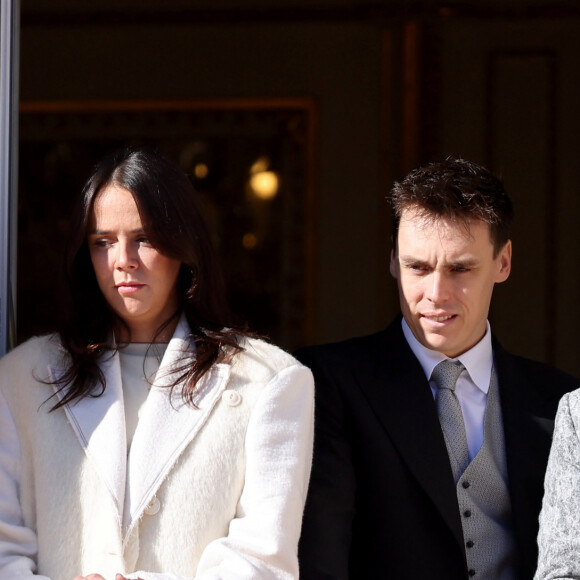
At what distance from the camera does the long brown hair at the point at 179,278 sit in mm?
2273

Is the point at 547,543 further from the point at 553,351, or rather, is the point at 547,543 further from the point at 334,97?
the point at 334,97

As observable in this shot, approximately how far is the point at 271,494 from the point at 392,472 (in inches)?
14.1

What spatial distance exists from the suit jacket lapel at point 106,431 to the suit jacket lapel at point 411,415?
54 cm

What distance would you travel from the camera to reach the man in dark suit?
237cm

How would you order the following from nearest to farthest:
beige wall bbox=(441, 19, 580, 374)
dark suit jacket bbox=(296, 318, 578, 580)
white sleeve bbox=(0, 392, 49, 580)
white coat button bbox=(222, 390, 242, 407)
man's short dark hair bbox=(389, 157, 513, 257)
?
white sleeve bbox=(0, 392, 49, 580) < white coat button bbox=(222, 390, 242, 407) < dark suit jacket bbox=(296, 318, 578, 580) < man's short dark hair bbox=(389, 157, 513, 257) < beige wall bbox=(441, 19, 580, 374)

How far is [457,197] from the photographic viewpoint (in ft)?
8.08

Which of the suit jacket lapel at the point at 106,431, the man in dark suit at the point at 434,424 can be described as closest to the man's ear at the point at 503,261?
the man in dark suit at the point at 434,424

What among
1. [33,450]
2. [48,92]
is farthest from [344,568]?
[48,92]

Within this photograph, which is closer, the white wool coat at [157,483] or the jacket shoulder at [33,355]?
the white wool coat at [157,483]

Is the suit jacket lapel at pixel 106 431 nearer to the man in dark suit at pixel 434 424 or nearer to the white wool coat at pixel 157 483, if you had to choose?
the white wool coat at pixel 157 483

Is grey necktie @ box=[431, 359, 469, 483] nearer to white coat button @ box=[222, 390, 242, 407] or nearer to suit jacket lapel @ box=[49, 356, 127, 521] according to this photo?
white coat button @ box=[222, 390, 242, 407]

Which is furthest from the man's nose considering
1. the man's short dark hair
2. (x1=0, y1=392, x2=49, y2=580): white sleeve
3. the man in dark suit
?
(x1=0, y1=392, x2=49, y2=580): white sleeve

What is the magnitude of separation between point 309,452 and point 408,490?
0.85 ft

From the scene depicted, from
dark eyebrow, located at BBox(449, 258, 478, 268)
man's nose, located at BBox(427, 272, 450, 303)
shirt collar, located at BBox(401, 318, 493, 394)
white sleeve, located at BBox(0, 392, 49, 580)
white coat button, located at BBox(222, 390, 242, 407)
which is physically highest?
dark eyebrow, located at BBox(449, 258, 478, 268)
